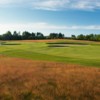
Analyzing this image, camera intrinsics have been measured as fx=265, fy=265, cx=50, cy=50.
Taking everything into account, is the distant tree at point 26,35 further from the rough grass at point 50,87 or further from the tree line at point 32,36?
the rough grass at point 50,87

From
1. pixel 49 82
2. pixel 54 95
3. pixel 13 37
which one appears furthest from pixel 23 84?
pixel 13 37

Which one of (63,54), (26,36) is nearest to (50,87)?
(63,54)

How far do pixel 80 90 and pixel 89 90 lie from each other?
45cm

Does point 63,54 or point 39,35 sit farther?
point 39,35

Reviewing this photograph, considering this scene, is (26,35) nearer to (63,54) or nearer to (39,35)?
(39,35)

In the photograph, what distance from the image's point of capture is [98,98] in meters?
12.0

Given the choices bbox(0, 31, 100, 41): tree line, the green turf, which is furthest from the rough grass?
bbox(0, 31, 100, 41): tree line

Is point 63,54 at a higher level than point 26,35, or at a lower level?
higher

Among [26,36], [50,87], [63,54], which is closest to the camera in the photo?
[50,87]

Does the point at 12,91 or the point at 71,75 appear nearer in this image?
the point at 12,91

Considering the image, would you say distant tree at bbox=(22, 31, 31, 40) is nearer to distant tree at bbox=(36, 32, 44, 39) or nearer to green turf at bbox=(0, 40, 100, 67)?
distant tree at bbox=(36, 32, 44, 39)

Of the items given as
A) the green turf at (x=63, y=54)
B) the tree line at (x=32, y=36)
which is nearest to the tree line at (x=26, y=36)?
the tree line at (x=32, y=36)

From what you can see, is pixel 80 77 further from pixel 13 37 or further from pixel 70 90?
pixel 13 37

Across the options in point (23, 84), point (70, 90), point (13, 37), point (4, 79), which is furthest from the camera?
point (13, 37)
